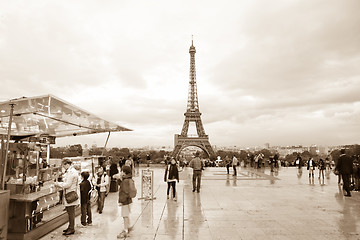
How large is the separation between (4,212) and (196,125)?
65.9 metres

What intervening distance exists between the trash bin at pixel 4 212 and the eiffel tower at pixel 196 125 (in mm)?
60695

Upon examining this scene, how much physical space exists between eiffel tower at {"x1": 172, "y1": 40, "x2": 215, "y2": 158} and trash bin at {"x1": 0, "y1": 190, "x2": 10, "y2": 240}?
60695 mm

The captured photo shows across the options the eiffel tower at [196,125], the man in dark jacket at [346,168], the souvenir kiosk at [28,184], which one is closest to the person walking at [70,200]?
the souvenir kiosk at [28,184]

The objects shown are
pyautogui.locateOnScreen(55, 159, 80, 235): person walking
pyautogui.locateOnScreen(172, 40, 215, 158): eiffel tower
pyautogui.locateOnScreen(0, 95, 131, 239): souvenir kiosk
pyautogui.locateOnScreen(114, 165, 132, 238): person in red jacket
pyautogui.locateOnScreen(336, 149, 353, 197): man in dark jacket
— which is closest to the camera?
pyautogui.locateOnScreen(0, 95, 131, 239): souvenir kiosk

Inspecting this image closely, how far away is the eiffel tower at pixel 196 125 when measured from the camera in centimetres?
Result: 6725

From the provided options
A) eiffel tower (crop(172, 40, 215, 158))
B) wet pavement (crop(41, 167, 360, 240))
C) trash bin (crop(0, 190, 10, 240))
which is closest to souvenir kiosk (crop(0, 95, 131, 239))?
trash bin (crop(0, 190, 10, 240))

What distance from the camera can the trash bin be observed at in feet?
16.4

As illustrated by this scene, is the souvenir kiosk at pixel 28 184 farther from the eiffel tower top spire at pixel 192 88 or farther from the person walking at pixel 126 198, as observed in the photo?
the eiffel tower top spire at pixel 192 88

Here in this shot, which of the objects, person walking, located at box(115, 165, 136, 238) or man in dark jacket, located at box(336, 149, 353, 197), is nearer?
person walking, located at box(115, 165, 136, 238)

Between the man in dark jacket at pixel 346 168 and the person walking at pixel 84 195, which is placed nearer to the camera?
the person walking at pixel 84 195

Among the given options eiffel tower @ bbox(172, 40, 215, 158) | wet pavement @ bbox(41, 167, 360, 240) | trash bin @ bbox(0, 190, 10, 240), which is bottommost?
wet pavement @ bbox(41, 167, 360, 240)

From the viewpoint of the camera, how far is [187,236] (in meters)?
5.75

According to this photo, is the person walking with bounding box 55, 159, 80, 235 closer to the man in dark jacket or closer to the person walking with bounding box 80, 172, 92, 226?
the person walking with bounding box 80, 172, 92, 226

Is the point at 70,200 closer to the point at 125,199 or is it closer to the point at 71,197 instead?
the point at 71,197
